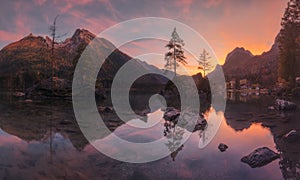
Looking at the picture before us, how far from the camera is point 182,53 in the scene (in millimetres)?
43125

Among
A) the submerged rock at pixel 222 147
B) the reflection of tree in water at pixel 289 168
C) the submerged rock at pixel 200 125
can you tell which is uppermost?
the submerged rock at pixel 200 125

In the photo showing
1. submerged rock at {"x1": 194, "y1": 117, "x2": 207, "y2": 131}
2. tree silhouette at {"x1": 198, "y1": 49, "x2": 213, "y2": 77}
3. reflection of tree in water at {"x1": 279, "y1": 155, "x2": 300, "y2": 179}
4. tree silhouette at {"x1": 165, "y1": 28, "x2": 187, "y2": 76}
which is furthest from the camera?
tree silhouette at {"x1": 198, "y1": 49, "x2": 213, "y2": 77}

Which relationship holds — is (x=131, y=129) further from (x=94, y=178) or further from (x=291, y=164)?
(x=291, y=164)

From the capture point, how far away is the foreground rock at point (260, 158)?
6.61 m

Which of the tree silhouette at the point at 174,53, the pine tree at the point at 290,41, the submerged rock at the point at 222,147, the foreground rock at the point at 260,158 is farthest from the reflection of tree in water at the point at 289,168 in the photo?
the pine tree at the point at 290,41

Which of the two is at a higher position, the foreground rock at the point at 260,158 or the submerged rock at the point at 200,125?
the submerged rock at the point at 200,125

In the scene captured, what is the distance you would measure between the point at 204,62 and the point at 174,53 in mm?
12505

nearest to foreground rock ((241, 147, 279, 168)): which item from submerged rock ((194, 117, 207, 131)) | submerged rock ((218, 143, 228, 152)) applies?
submerged rock ((218, 143, 228, 152))

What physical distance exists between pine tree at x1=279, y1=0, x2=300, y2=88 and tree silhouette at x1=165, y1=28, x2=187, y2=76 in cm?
2169

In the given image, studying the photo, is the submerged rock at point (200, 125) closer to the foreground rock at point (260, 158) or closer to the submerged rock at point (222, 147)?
the submerged rock at point (222, 147)

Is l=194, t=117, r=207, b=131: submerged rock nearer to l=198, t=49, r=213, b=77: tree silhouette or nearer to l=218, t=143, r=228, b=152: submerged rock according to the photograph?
l=218, t=143, r=228, b=152: submerged rock

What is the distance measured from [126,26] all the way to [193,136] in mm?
16150

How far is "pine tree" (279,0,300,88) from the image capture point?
43125mm

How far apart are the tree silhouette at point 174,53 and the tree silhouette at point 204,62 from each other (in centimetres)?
992
